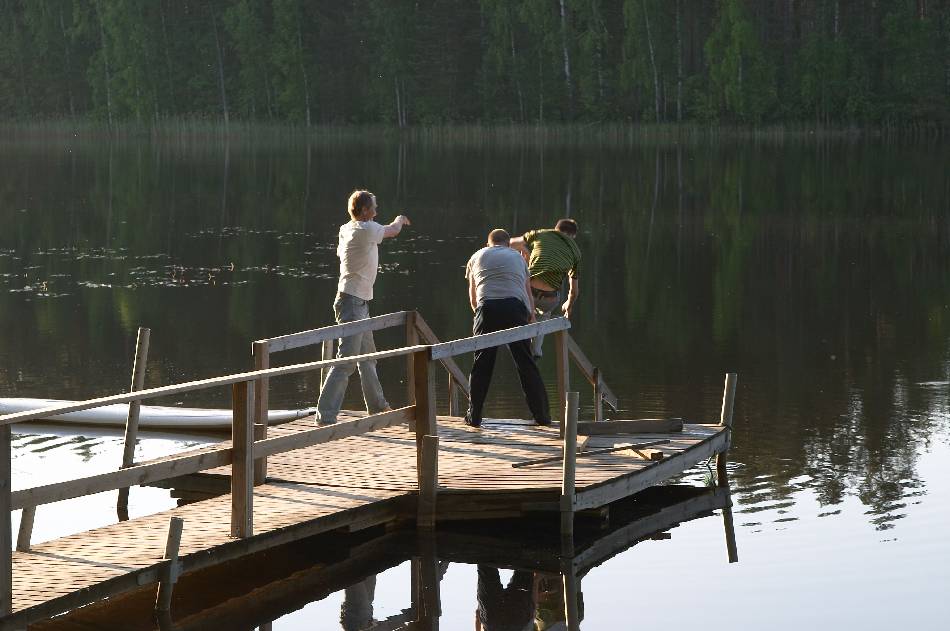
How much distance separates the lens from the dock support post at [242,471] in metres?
9.68

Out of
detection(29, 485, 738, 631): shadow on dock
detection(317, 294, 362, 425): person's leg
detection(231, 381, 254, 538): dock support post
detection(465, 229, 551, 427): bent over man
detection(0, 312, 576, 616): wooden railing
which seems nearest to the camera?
detection(0, 312, 576, 616): wooden railing

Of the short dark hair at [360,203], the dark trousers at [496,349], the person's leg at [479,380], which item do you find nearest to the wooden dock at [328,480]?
the person's leg at [479,380]

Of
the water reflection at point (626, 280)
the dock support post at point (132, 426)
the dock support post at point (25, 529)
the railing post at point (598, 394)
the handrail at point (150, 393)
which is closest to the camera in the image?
the handrail at point (150, 393)

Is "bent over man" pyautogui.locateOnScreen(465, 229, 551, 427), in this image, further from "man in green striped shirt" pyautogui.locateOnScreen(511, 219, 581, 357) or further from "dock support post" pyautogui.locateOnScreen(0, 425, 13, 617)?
"dock support post" pyautogui.locateOnScreen(0, 425, 13, 617)

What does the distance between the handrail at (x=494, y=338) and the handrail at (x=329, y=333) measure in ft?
2.01

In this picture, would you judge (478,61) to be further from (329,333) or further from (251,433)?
(251,433)

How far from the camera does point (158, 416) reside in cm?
1426

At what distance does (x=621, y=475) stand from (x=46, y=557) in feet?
13.2

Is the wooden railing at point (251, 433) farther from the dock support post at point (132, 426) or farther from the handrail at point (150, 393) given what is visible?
the dock support post at point (132, 426)

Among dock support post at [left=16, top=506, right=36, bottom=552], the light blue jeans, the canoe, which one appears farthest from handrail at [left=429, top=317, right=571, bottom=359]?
dock support post at [left=16, top=506, right=36, bottom=552]

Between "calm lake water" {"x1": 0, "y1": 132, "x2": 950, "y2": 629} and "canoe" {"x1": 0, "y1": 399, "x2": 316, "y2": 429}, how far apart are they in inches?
5.6

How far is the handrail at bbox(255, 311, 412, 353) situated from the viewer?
1136cm

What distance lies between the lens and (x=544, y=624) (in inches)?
384

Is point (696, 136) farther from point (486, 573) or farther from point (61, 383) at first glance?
point (486, 573)
